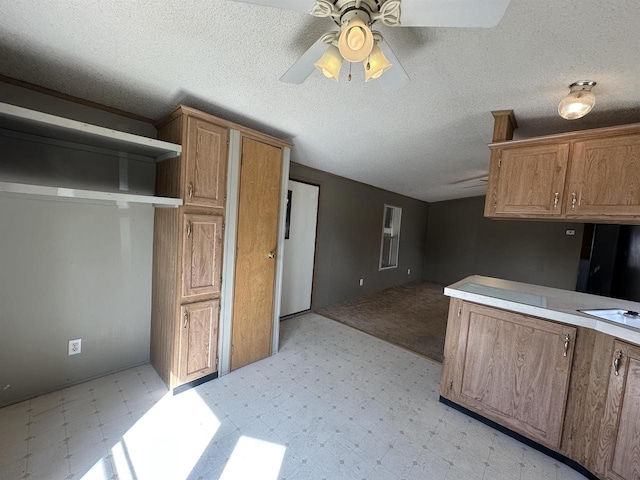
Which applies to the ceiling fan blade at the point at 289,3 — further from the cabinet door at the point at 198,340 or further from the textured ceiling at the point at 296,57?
the cabinet door at the point at 198,340

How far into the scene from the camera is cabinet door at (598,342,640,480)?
4.35 ft

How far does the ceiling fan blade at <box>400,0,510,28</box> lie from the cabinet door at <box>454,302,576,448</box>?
1.68 meters

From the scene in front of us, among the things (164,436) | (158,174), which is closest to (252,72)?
(158,174)

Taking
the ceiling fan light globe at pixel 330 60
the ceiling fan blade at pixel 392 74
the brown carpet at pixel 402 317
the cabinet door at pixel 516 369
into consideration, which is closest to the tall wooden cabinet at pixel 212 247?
the ceiling fan light globe at pixel 330 60

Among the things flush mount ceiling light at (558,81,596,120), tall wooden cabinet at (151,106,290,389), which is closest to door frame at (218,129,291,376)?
tall wooden cabinet at (151,106,290,389)

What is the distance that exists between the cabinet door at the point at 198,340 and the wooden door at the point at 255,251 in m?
0.19

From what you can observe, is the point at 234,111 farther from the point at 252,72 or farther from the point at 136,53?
the point at 136,53

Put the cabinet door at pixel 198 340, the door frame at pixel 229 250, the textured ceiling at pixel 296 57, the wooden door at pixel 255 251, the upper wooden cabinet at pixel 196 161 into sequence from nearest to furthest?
1. the textured ceiling at pixel 296 57
2. the upper wooden cabinet at pixel 196 161
3. the cabinet door at pixel 198 340
4. the door frame at pixel 229 250
5. the wooden door at pixel 255 251

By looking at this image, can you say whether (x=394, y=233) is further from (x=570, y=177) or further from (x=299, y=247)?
(x=570, y=177)

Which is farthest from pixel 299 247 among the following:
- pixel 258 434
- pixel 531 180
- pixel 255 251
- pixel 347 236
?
pixel 531 180

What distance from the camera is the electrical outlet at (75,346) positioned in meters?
1.94

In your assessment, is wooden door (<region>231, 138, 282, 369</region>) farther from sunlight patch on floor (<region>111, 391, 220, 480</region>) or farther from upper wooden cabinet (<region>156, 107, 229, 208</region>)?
sunlight patch on floor (<region>111, 391, 220, 480</region>)

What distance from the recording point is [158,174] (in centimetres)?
Result: 219

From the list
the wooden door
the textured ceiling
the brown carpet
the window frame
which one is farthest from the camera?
the window frame
